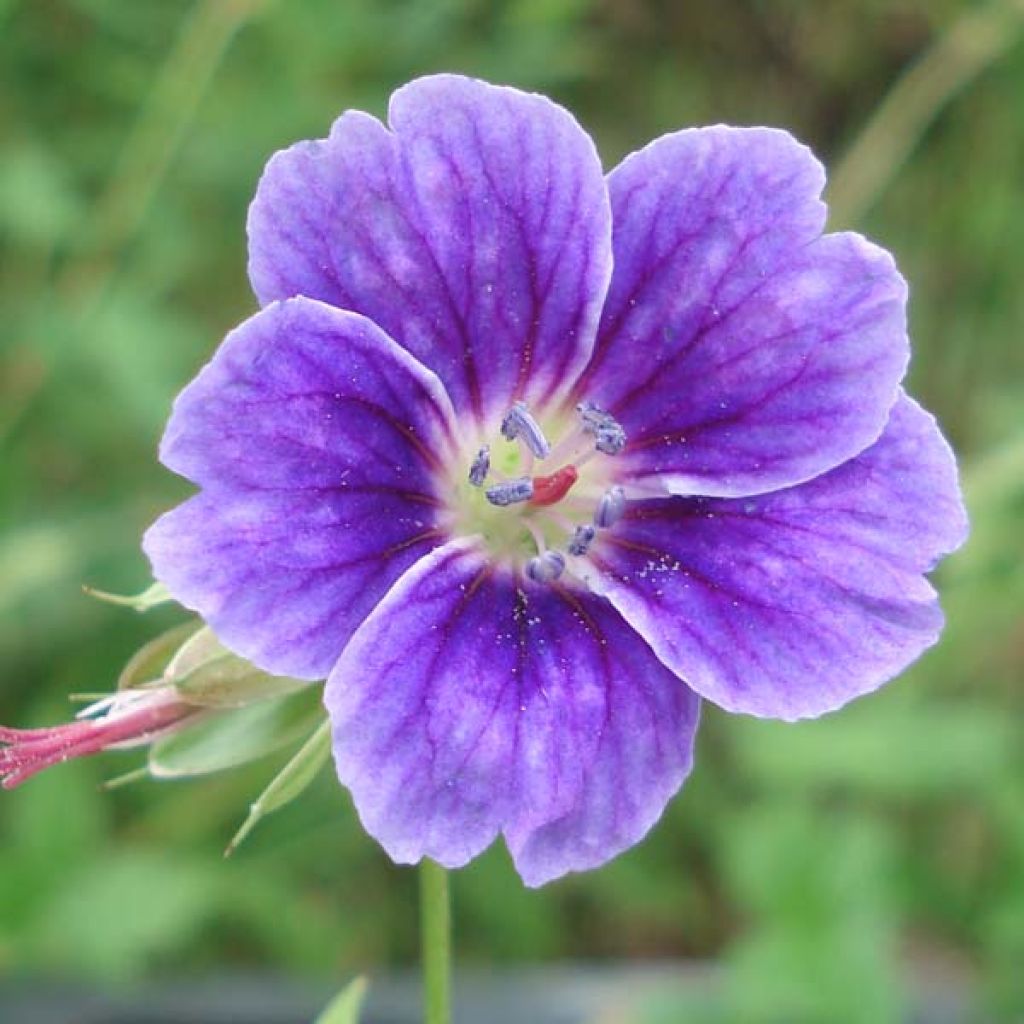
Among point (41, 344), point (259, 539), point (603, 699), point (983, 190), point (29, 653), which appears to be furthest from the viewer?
point (983, 190)

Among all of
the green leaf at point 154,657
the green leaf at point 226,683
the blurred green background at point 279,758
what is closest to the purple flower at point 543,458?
the green leaf at point 226,683

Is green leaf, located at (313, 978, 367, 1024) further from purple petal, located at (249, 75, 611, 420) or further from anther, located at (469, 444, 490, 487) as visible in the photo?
purple petal, located at (249, 75, 611, 420)

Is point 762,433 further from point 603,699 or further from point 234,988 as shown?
point 234,988

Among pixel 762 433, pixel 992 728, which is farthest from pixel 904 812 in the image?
pixel 762 433

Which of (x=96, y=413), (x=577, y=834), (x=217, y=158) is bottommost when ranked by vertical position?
(x=96, y=413)

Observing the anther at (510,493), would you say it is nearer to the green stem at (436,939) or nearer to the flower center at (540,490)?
the flower center at (540,490)

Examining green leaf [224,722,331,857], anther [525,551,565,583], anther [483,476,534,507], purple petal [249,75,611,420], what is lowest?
green leaf [224,722,331,857]

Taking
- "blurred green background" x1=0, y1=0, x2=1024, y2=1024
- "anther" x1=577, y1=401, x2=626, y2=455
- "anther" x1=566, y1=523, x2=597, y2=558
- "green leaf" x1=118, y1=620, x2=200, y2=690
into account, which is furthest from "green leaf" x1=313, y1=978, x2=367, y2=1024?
Answer: "blurred green background" x1=0, y1=0, x2=1024, y2=1024
